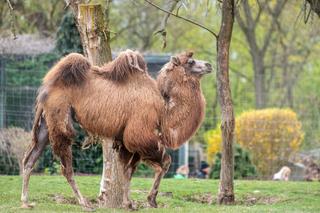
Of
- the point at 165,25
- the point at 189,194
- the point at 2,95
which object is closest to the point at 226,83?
the point at 165,25

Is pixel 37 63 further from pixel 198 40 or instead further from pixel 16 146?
pixel 198 40

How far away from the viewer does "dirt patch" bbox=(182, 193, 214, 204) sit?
13457mm

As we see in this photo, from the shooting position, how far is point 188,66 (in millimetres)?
11133

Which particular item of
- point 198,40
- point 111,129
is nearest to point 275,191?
point 111,129

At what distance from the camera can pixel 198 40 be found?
129ft

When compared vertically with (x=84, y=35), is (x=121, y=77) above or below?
below

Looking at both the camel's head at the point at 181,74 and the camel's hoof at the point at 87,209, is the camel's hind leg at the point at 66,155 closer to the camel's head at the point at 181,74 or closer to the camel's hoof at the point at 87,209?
the camel's hoof at the point at 87,209

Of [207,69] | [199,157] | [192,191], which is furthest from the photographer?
[199,157]

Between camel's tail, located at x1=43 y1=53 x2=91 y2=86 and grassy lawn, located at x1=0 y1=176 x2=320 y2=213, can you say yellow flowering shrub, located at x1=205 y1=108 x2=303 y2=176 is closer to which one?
grassy lawn, located at x1=0 y1=176 x2=320 y2=213

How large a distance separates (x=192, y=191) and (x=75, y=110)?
14.0ft

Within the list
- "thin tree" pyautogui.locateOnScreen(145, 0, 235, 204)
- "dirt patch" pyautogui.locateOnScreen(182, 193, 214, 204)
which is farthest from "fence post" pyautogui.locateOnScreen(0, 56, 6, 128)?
"thin tree" pyautogui.locateOnScreen(145, 0, 235, 204)

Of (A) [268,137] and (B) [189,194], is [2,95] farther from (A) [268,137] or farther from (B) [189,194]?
(B) [189,194]

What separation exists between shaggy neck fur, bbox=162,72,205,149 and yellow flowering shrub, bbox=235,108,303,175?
10398 millimetres

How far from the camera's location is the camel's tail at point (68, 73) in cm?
1047
